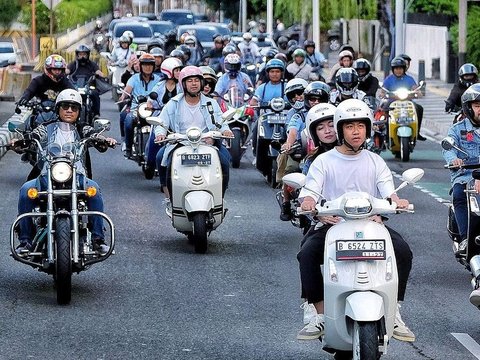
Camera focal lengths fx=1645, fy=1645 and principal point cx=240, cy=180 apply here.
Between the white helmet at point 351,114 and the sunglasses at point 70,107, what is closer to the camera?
the white helmet at point 351,114

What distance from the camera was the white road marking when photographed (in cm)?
1017

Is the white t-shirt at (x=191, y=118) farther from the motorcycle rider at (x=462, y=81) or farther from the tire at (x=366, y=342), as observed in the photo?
the tire at (x=366, y=342)

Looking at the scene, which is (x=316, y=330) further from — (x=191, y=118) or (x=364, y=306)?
(x=191, y=118)

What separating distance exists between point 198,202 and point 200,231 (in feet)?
0.90

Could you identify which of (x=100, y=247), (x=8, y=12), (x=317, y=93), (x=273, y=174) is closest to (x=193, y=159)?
(x=317, y=93)

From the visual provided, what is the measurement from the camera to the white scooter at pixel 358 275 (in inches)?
340

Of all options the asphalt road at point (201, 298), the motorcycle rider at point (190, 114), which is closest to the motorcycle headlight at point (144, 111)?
the asphalt road at point (201, 298)

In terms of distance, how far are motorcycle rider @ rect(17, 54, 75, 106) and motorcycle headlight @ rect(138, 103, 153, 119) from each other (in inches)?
46.1

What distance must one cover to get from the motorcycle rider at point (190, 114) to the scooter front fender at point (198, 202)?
560 millimetres

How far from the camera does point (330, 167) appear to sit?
9.43 m

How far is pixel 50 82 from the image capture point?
19.3 meters

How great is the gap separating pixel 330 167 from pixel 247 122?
605 inches

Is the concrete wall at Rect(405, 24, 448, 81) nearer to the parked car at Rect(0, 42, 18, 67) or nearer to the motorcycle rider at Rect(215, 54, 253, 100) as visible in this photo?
the parked car at Rect(0, 42, 18, 67)

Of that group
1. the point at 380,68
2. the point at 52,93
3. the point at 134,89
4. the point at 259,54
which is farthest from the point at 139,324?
the point at 380,68
